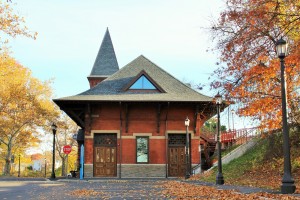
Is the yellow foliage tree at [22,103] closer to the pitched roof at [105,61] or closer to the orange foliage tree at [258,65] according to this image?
the pitched roof at [105,61]

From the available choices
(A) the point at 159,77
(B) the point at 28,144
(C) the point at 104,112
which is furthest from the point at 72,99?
(B) the point at 28,144

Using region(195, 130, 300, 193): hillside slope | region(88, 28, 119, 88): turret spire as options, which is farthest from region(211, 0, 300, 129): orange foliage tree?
region(88, 28, 119, 88): turret spire

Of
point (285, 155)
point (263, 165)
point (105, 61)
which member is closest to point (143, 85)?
point (263, 165)

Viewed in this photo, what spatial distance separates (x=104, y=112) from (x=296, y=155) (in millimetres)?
15167

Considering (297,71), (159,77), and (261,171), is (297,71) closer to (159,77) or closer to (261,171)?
(261,171)

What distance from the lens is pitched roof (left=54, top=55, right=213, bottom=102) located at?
97.6 ft

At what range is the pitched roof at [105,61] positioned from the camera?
4584 centimetres

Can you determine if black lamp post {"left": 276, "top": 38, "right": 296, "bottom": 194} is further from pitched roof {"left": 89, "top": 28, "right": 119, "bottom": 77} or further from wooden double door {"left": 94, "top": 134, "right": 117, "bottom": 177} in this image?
pitched roof {"left": 89, "top": 28, "right": 119, "bottom": 77}

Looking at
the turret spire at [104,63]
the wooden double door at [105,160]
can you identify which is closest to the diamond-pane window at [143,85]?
the wooden double door at [105,160]

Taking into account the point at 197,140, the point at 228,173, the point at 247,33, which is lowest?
the point at 228,173

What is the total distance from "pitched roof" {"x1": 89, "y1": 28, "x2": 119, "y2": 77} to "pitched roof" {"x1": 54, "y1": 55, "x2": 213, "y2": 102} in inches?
386

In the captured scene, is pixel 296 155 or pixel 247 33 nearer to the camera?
pixel 247 33

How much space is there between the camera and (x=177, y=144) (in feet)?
103

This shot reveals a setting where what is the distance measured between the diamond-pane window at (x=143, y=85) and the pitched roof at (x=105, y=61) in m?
13.9
